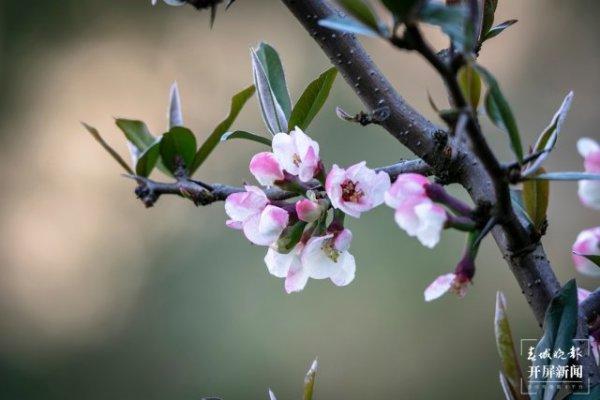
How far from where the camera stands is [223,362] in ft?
8.12

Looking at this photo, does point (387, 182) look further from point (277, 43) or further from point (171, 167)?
point (277, 43)

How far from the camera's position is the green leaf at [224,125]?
2.09 ft

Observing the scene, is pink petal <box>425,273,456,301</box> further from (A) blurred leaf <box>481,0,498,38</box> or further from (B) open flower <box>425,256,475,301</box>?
(A) blurred leaf <box>481,0,498,38</box>

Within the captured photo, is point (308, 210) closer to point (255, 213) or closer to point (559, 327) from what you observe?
point (255, 213)

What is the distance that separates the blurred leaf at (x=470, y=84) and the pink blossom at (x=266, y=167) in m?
0.15

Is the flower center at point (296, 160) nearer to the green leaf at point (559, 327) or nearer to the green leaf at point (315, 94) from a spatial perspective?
the green leaf at point (315, 94)

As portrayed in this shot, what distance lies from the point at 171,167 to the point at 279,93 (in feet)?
0.38

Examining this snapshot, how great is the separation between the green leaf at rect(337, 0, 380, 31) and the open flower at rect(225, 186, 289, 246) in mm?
157

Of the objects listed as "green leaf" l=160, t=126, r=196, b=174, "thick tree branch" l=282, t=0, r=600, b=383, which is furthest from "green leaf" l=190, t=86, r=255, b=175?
"thick tree branch" l=282, t=0, r=600, b=383

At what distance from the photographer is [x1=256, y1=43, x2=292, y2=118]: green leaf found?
2.05ft

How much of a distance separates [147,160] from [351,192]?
0.76 ft

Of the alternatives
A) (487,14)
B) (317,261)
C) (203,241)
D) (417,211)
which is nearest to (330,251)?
(317,261)

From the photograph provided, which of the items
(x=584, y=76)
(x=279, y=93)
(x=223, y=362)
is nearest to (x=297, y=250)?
(x=279, y=93)

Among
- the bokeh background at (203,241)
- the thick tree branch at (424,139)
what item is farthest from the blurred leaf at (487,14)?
the bokeh background at (203,241)
